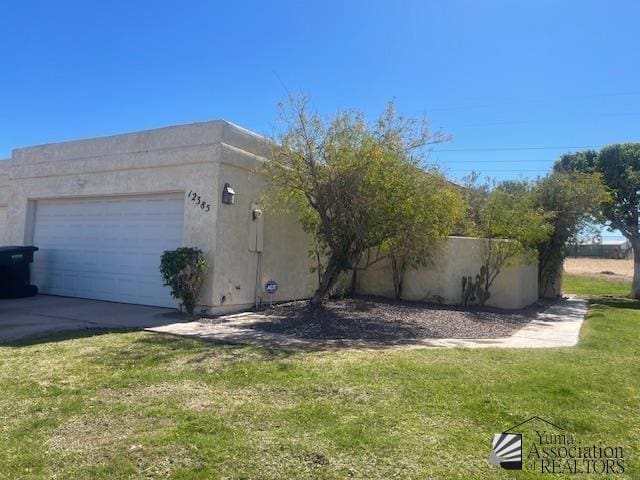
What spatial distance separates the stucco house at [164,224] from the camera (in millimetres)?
10211

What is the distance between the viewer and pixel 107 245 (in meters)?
11.8

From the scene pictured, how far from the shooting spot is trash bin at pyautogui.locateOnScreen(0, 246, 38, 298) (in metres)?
11.9

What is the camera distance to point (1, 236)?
48.2 ft

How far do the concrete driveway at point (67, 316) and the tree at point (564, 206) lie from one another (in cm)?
1253

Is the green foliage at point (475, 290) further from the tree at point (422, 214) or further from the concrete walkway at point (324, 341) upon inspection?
the concrete walkway at point (324, 341)

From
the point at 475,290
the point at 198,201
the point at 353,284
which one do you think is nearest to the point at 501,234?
the point at 475,290

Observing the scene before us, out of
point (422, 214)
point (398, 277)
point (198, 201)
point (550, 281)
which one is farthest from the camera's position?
point (550, 281)

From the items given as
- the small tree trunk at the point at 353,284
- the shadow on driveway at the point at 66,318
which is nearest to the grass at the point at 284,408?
the shadow on driveway at the point at 66,318

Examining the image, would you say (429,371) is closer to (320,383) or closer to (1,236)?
(320,383)

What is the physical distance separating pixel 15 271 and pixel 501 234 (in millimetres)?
12493

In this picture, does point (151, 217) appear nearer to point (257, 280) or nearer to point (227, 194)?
point (227, 194)

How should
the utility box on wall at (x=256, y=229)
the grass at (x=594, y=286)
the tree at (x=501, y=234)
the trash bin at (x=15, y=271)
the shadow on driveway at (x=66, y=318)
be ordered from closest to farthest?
the shadow on driveway at (x=66, y=318) < the utility box on wall at (x=256, y=229) < the trash bin at (x=15, y=271) < the tree at (x=501, y=234) < the grass at (x=594, y=286)

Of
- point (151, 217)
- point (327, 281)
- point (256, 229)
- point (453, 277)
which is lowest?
point (327, 281)

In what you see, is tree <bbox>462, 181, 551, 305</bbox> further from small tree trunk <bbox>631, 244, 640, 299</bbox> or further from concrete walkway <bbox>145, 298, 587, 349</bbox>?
small tree trunk <bbox>631, 244, 640, 299</bbox>
